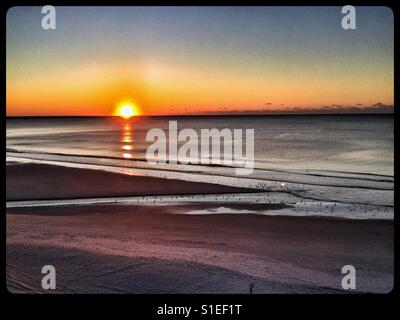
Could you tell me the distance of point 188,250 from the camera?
17.6 feet

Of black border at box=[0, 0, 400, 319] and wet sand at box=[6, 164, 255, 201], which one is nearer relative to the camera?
black border at box=[0, 0, 400, 319]

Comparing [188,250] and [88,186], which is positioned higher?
[88,186]

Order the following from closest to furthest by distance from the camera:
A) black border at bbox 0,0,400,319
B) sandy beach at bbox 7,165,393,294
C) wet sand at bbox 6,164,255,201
→ black border at bbox 0,0,400,319 < sandy beach at bbox 7,165,393,294 < wet sand at bbox 6,164,255,201

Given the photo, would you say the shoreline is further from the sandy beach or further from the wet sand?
the wet sand

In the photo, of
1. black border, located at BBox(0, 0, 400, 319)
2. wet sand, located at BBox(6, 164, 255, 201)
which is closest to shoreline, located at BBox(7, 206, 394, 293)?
black border, located at BBox(0, 0, 400, 319)

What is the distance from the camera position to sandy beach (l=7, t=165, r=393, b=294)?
438 centimetres

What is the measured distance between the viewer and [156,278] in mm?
4469

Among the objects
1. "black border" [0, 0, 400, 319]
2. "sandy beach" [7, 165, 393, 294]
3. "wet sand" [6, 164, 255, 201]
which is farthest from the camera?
"wet sand" [6, 164, 255, 201]
